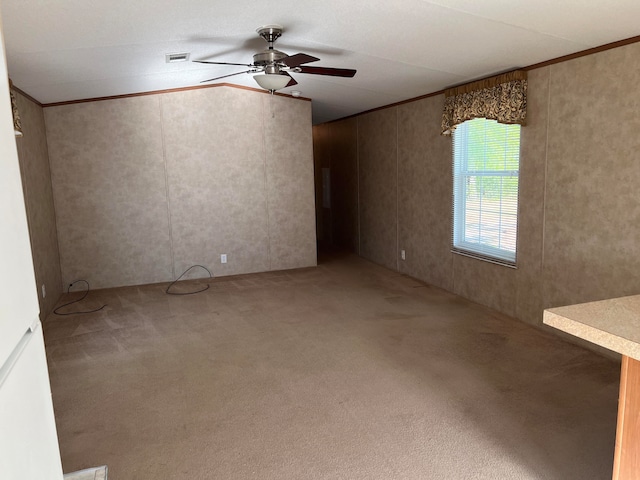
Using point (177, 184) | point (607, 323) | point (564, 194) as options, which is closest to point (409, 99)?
point (564, 194)

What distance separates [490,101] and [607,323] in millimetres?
3132

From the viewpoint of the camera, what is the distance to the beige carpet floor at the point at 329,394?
239 centimetres

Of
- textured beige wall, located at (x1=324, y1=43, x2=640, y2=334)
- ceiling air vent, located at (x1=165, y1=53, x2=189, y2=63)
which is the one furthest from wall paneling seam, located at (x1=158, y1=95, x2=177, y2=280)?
textured beige wall, located at (x1=324, y1=43, x2=640, y2=334)

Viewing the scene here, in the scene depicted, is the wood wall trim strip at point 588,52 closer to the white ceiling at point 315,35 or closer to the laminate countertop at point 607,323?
the white ceiling at point 315,35

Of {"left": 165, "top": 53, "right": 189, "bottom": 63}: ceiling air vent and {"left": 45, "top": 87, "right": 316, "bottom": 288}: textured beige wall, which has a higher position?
{"left": 165, "top": 53, "right": 189, "bottom": 63}: ceiling air vent

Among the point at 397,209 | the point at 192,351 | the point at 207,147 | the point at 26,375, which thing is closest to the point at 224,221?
the point at 207,147

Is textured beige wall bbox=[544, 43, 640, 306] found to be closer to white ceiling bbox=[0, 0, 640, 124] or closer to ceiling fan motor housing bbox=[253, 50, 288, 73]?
white ceiling bbox=[0, 0, 640, 124]

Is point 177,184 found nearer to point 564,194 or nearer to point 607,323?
point 564,194

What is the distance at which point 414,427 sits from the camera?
266cm

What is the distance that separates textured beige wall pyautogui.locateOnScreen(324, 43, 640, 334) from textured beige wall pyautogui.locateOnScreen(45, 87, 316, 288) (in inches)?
81.0

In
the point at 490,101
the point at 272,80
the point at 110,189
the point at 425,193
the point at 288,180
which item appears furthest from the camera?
the point at 288,180

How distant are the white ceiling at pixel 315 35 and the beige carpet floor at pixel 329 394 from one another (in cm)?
234

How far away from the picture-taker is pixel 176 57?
421 cm

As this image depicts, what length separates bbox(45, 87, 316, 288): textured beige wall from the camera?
589 cm
